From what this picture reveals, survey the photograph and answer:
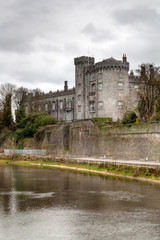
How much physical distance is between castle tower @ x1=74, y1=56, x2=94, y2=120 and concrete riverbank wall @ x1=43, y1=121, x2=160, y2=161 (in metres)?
7.06

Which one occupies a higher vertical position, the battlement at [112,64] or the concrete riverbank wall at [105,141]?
the battlement at [112,64]

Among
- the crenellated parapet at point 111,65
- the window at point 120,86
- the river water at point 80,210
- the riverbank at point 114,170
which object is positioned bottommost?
the river water at point 80,210

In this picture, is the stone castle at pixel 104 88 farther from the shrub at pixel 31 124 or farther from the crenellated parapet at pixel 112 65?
the shrub at pixel 31 124

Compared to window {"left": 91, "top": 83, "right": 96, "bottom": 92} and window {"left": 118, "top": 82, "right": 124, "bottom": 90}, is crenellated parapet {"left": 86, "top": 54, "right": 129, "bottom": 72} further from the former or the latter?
window {"left": 91, "top": 83, "right": 96, "bottom": 92}

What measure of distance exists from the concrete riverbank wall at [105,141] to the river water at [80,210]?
30.0ft

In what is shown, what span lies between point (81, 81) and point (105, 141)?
19816mm

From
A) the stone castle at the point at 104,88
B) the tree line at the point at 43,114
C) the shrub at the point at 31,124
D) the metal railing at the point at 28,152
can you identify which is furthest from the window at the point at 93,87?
the metal railing at the point at 28,152

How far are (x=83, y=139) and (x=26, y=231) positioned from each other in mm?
34490

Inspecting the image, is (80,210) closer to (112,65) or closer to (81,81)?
(112,65)

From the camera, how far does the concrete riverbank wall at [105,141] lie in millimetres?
35938

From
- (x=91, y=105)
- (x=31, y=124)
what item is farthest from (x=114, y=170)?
(x=31, y=124)

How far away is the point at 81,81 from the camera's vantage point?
60.7 m

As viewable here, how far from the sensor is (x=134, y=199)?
20641 mm

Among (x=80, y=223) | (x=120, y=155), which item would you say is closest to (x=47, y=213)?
(x=80, y=223)
